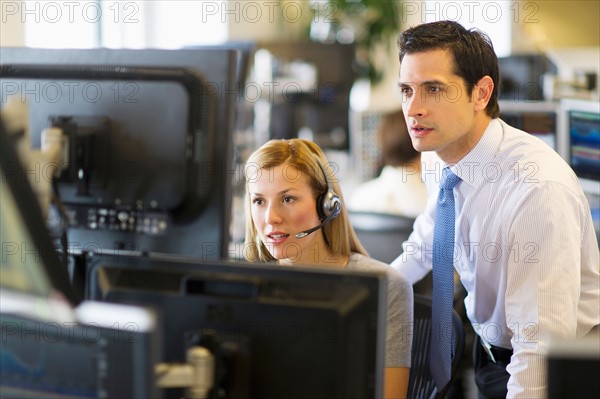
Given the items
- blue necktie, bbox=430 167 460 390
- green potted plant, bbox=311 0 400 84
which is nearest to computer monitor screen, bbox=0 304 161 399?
blue necktie, bbox=430 167 460 390

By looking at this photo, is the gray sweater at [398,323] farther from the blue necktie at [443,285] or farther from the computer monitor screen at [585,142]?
the computer monitor screen at [585,142]

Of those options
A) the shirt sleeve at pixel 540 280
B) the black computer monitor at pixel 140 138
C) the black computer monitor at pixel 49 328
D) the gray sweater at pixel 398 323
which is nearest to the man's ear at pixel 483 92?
the shirt sleeve at pixel 540 280

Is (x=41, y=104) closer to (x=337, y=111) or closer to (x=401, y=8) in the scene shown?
(x=337, y=111)

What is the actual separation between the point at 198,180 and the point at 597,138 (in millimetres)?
2063

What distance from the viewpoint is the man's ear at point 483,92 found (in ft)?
6.33

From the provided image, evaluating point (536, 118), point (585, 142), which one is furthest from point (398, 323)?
point (536, 118)

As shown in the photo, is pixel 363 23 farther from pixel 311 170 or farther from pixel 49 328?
pixel 49 328

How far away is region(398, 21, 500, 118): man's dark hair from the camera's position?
1.89 metres

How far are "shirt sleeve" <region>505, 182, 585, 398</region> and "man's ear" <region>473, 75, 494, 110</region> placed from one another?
12.1 inches

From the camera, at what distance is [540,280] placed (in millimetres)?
1641

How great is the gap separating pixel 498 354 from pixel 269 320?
3.53 ft

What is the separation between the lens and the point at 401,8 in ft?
26.8

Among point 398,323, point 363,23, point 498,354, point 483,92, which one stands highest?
point 363,23

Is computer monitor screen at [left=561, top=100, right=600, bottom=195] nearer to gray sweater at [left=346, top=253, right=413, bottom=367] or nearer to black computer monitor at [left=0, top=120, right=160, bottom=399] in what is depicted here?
gray sweater at [left=346, top=253, right=413, bottom=367]
